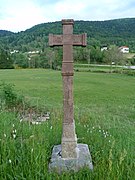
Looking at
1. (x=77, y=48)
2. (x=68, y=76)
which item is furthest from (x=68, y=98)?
(x=77, y=48)

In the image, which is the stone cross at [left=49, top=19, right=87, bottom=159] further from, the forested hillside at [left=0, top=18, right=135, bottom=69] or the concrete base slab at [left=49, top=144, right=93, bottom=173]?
the forested hillside at [left=0, top=18, right=135, bottom=69]

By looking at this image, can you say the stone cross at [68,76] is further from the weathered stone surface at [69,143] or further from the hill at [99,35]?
the hill at [99,35]

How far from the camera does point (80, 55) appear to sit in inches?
3196

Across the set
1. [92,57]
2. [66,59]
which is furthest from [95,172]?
[92,57]

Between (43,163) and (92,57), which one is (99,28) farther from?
(43,163)

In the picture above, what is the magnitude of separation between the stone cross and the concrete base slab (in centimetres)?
10

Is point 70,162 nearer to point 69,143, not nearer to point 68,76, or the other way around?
point 69,143

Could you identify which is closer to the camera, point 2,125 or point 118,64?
point 2,125

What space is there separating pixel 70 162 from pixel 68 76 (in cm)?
111

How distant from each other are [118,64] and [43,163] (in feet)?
274

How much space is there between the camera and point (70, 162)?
12.7ft

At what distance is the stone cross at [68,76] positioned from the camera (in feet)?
13.5

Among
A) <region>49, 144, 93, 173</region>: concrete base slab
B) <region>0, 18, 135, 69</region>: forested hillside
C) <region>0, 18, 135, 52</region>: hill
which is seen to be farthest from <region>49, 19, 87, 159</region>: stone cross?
<region>0, 18, 135, 52</region>: hill

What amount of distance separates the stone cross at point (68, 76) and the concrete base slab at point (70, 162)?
103 millimetres
